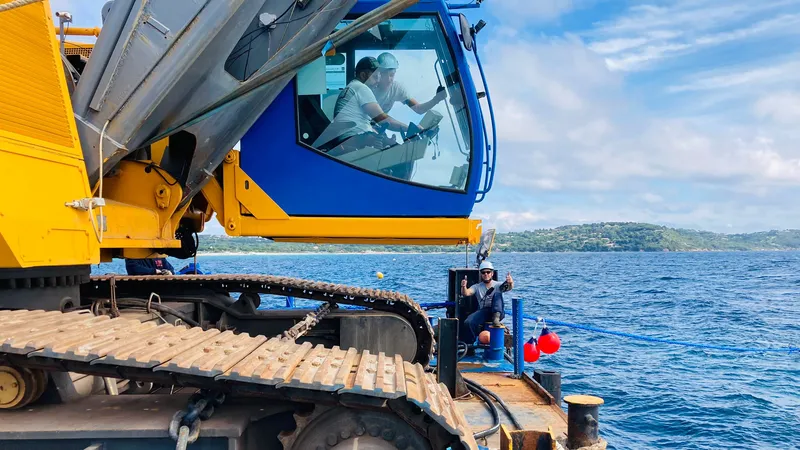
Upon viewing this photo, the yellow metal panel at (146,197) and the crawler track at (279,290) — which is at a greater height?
the yellow metal panel at (146,197)

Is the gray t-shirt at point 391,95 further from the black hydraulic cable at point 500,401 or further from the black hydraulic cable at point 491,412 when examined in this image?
the black hydraulic cable at point 500,401

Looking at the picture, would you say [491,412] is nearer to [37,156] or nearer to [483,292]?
[483,292]

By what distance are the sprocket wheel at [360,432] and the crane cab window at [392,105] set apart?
249cm

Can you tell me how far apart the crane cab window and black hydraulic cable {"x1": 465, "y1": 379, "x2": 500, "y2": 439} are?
75.0 inches

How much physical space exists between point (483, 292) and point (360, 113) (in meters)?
4.94

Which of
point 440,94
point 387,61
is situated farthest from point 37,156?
point 440,94

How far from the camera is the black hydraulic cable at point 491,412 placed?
5301mm

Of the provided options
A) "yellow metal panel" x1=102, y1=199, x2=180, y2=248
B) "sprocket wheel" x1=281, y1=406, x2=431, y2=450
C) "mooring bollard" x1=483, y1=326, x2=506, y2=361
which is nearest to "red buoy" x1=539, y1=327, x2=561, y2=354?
"mooring bollard" x1=483, y1=326, x2=506, y2=361

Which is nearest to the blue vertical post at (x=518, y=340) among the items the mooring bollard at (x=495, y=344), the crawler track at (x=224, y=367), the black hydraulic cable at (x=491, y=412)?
the mooring bollard at (x=495, y=344)

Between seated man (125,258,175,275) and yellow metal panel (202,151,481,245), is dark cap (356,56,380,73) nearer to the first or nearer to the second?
yellow metal panel (202,151,481,245)

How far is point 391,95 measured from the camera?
17.3 ft

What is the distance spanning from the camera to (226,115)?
491cm

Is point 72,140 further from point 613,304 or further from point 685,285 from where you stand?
point 685,285

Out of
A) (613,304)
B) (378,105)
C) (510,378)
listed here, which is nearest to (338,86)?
(378,105)
